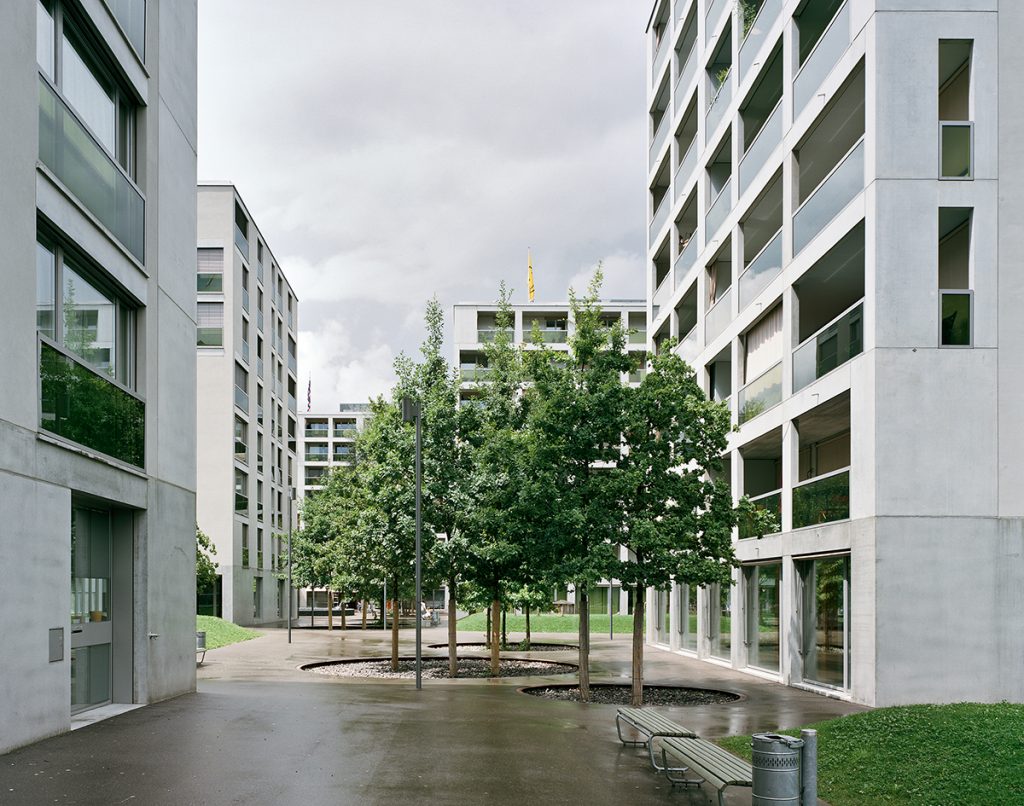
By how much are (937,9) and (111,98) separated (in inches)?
552

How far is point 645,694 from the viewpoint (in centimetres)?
1950

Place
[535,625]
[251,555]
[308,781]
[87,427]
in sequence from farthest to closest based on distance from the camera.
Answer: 1. [251,555]
2. [535,625]
3. [87,427]
4. [308,781]

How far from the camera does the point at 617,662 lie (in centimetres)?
2777

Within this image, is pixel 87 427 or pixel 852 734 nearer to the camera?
pixel 852 734

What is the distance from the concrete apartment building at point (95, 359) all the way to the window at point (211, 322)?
39360mm

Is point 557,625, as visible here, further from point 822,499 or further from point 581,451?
point 581,451

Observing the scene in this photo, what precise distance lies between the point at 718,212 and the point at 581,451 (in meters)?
14.6

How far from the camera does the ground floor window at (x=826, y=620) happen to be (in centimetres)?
1909

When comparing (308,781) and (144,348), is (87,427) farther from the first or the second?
(308,781)

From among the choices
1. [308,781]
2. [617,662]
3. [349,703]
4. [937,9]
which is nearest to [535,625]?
[617,662]

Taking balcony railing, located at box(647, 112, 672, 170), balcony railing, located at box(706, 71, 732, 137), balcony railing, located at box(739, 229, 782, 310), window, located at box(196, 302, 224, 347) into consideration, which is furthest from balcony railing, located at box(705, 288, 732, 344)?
window, located at box(196, 302, 224, 347)

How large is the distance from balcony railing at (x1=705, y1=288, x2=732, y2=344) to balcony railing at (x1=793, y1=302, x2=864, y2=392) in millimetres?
6451

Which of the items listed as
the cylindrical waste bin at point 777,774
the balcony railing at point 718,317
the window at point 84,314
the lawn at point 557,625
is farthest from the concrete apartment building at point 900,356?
the lawn at point 557,625

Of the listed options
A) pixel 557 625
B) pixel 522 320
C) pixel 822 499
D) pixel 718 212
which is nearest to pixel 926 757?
pixel 822 499
